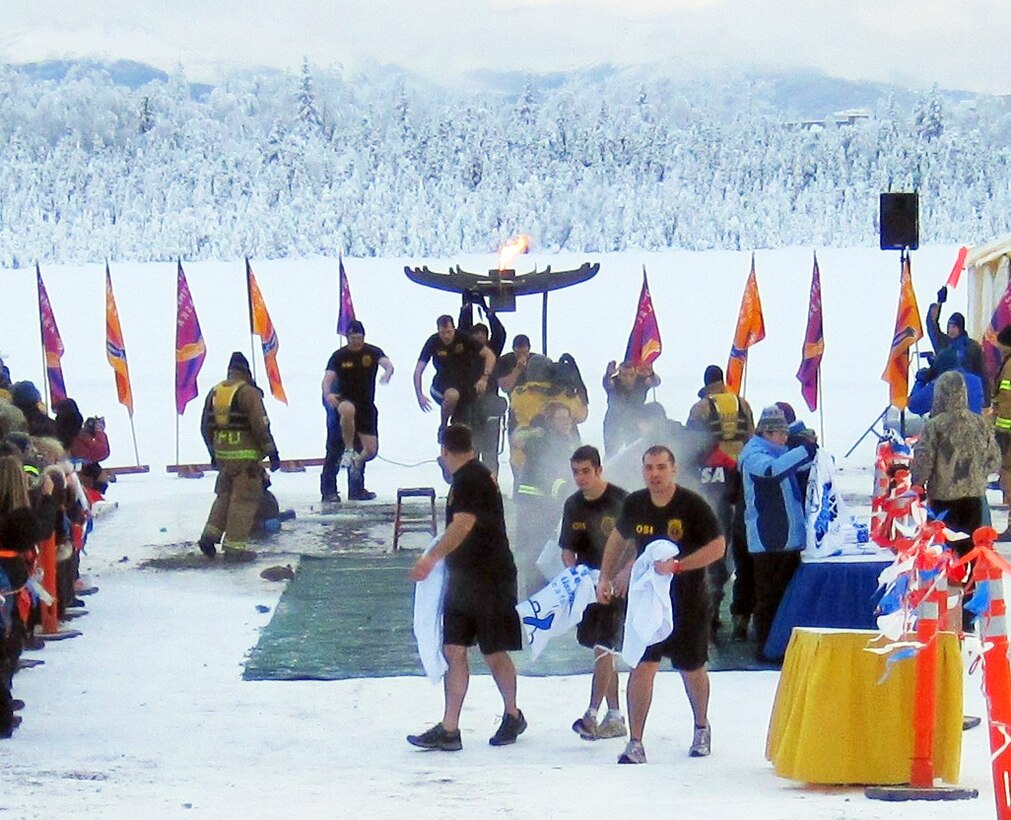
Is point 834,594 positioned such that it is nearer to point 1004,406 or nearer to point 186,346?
point 1004,406

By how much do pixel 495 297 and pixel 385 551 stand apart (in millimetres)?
3538

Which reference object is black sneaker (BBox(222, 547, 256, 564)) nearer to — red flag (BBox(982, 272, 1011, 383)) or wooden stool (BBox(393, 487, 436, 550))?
wooden stool (BBox(393, 487, 436, 550))

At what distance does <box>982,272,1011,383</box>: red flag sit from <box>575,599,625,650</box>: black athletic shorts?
9373mm

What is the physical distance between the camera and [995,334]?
1769cm

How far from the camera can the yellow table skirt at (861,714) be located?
23.8 ft

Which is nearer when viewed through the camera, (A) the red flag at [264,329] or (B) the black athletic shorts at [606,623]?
(B) the black athletic shorts at [606,623]

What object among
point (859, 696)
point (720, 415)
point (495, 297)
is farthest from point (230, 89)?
point (859, 696)

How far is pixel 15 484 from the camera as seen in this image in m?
8.56

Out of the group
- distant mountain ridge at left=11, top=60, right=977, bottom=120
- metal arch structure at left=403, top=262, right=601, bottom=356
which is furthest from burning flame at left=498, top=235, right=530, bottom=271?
distant mountain ridge at left=11, top=60, right=977, bottom=120

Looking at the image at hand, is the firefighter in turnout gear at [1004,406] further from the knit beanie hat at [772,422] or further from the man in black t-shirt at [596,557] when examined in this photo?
the man in black t-shirt at [596,557]

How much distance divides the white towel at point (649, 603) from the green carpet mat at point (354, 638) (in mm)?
2239

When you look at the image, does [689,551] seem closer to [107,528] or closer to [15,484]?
[15,484]

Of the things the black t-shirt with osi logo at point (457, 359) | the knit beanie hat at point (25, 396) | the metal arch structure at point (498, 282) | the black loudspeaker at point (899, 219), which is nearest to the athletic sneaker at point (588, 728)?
the knit beanie hat at point (25, 396)

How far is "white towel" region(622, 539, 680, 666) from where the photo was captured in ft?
25.9
